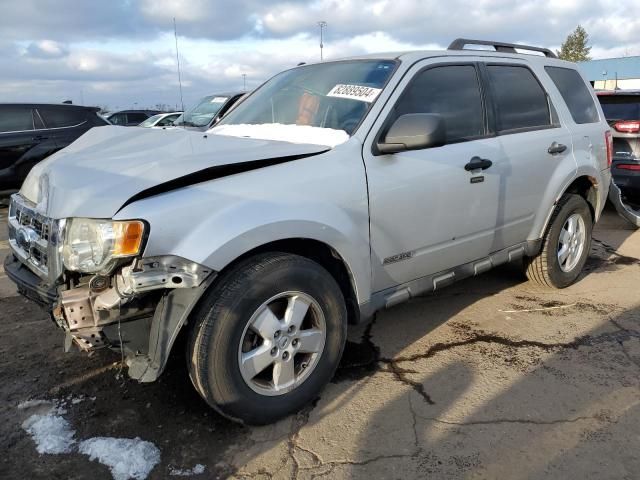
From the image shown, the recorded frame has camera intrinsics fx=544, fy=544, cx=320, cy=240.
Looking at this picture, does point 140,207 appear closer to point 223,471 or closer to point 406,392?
point 223,471

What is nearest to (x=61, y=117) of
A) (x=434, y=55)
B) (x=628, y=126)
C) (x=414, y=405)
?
(x=434, y=55)

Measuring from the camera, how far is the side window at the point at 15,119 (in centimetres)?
876

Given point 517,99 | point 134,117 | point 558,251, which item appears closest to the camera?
point 517,99

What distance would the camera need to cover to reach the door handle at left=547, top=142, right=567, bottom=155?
13.8 ft

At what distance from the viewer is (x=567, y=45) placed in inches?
2630

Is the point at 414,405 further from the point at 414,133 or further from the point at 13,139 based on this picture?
the point at 13,139

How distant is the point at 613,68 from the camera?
54.3m

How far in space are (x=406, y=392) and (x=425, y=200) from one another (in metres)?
1.13

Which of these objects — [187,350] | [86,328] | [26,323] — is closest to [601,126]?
[187,350]

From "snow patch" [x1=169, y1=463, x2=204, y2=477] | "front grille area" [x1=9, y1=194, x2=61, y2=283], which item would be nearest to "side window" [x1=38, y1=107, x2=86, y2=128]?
"front grille area" [x1=9, y1=194, x2=61, y2=283]

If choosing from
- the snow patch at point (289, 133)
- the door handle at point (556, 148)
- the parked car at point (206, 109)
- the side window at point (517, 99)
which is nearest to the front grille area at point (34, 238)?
the snow patch at point (289, 133)

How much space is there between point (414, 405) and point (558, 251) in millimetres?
2440

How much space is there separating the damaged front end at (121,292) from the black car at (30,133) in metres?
7.07

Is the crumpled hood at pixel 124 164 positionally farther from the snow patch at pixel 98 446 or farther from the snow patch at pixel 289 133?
the snow patch at pixel 98 446
